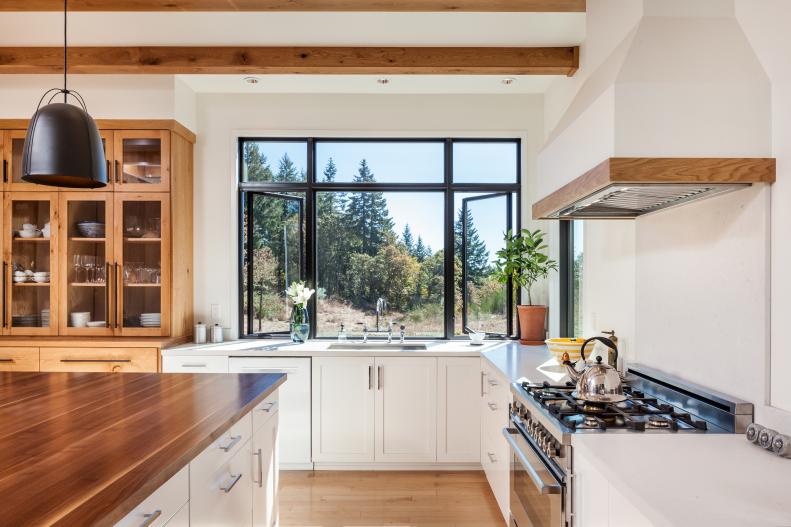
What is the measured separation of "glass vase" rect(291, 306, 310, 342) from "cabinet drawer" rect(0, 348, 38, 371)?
69.7 inches

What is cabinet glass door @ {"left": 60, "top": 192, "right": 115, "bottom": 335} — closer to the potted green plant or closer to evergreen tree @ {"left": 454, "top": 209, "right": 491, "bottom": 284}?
evergreen tree @ {"left": 454, "top": 209, "right": 491, "bottom": 284}

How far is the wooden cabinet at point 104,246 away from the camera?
3568 mm

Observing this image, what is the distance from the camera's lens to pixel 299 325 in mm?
3766

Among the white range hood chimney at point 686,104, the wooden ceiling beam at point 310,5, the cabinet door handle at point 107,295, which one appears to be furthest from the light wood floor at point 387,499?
the wooden ceiling beam at point 310,5

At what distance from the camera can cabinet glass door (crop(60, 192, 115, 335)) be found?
11.7ft

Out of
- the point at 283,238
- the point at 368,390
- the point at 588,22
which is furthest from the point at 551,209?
the point at 283,238

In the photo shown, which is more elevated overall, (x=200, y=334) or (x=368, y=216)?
(x=368, y=216)

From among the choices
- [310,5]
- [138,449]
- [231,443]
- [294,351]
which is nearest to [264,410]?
[231,443]

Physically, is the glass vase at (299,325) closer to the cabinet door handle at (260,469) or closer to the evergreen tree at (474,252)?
the evergreen tree at (474,252)

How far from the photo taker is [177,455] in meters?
1.32

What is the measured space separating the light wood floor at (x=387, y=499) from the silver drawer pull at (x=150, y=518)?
1761 millimetres

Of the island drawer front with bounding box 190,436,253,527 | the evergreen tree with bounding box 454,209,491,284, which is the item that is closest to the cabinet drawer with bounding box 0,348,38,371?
the island drawer front with bounding box 190,436,253,527

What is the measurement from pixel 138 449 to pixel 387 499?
208cm

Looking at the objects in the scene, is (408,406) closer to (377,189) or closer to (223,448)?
(377,189)
